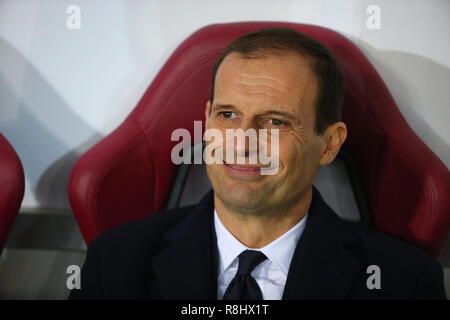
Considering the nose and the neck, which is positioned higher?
the nose

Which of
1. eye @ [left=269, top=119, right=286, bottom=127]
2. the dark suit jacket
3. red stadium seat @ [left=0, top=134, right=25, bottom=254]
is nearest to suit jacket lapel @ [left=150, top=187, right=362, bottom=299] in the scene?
the dark suit jacket

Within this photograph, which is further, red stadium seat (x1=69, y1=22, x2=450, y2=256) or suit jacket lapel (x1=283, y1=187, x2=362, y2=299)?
red stadium seat (x1=69, y1=22, x2=450, y2=256)

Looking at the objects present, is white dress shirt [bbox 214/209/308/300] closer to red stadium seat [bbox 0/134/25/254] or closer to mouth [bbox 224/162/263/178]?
mouth [bbox 224/162/263/178]

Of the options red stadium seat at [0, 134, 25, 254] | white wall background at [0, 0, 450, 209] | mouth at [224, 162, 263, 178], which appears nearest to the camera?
mouth at [224, 162, 263, 178]

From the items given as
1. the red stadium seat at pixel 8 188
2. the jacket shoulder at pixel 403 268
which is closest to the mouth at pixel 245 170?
the jacket shoulder at pixel 403 268

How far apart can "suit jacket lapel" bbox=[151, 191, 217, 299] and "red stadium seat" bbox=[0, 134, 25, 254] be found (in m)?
0.37

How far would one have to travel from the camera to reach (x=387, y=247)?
104 cm

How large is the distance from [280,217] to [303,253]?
0.27 feet

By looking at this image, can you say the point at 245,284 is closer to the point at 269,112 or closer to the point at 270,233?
the point at 270,233

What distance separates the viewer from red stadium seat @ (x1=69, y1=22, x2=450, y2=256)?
1145 mm

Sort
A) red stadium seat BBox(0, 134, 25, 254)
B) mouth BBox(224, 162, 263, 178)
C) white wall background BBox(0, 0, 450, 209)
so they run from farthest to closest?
1. white wall background BBox(0, 0, 450, 209)
2. red stadium seat BBox(0, 134, 25, 254)
3. mouth BBox(224, 162, 263, 178)

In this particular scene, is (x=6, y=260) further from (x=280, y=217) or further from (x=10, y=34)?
(x=280, y=217)

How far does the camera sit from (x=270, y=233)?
0.99 meters
